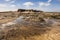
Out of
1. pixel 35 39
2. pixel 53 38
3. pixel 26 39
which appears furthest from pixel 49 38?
pixel 26 39

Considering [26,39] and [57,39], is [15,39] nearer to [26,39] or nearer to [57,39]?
[26,39]

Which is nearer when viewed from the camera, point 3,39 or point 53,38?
point 3,39

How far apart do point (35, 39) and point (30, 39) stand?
359mm

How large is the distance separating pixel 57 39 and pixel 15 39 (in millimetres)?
3009

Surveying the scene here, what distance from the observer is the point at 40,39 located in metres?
8.73

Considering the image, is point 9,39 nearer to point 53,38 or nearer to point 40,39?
point 40,39

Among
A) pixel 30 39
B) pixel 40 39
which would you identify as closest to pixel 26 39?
pixel 30 39

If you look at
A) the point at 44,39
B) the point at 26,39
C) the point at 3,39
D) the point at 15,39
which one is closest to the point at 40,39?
the point at 44,39

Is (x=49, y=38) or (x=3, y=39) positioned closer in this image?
(x=3, y=39)

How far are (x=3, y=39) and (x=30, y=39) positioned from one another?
1.89 metres

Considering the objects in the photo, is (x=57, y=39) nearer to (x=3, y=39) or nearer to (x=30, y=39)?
(x=30, y=39)

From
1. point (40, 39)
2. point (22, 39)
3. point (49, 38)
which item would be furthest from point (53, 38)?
point (22, 39)

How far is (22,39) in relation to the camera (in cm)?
866

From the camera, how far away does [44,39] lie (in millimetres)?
8766
